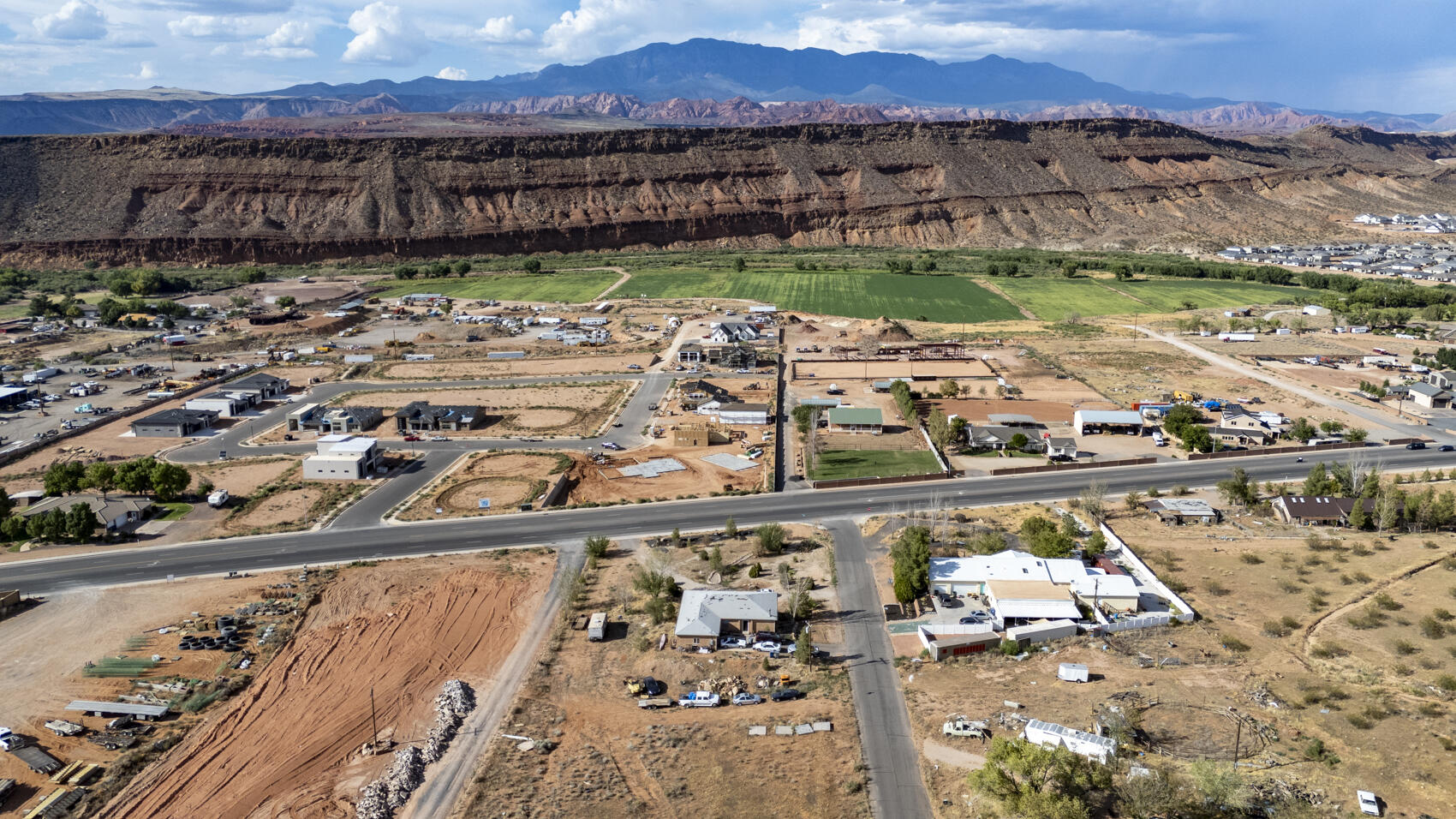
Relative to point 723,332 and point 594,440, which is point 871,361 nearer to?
point 723,332

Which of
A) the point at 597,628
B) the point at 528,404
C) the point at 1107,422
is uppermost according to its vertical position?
the point at 1107,422

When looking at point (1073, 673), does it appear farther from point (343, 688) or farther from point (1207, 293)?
point (1207, 293)

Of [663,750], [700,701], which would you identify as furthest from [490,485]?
[663,750]

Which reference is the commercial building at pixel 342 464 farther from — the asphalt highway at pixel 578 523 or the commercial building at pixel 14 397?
the commercial building at pixel 14 397

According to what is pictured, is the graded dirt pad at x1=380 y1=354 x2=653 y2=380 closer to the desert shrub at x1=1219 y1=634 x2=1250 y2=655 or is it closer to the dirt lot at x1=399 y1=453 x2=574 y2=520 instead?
the dirt lot at x1=399 y1=453 x2=574 y2=520

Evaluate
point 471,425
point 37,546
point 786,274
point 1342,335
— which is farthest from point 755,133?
point 37,546

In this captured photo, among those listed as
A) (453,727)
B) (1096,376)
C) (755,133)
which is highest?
(755,133)
